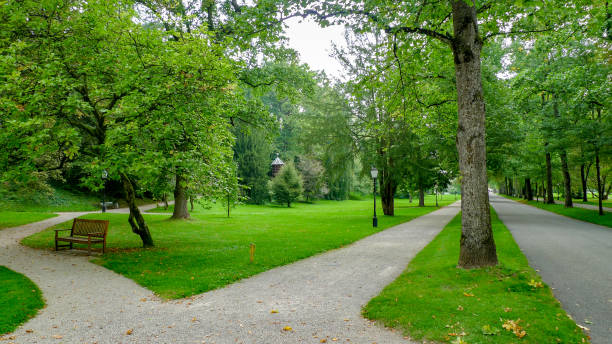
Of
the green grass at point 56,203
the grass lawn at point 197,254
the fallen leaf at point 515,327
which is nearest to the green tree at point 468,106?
the fallen leaf at point 515,327

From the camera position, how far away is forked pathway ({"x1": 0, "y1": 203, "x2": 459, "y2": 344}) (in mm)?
4418

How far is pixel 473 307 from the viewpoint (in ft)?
16.6

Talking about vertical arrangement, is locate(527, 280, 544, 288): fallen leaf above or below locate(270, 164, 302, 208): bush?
below

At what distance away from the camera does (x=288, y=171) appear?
43.8 meters

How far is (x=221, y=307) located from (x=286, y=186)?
123 ft

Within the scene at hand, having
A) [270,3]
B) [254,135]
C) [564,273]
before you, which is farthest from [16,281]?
→ [254,135]

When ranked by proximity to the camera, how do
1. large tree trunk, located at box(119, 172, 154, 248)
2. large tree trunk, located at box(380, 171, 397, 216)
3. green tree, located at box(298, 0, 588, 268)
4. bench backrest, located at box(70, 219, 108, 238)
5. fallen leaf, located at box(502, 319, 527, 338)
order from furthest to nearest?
1. large tree trunk, located at box(380, 171, 397, 216)
2. bench backrest, located at box(70, 219, 108, 238)
3. large tree trunk, located at box(119, 172, 154, 248)
4. green tree, located at box(298, 0, 588, 268)
5. fallen leaf, located at box(502, 319, 527, 338)

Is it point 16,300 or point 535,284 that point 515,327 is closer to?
point 535,284

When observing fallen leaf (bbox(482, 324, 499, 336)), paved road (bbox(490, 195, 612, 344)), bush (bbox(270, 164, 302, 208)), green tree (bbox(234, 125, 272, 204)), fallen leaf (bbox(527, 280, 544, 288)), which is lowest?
paved road (bbox(490, 195, 612, 344))

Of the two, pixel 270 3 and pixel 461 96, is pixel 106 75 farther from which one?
pixel 461 96

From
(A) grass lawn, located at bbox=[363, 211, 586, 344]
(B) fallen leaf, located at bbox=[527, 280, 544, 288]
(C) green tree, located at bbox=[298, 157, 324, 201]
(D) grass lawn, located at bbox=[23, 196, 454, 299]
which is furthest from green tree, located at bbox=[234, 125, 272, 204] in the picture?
(B) fallen leaf, located at bbox=[527, 280, 544, 288]

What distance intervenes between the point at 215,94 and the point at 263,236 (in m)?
6.99

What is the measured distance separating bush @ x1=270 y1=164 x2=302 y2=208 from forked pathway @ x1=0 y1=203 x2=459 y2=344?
111 feet

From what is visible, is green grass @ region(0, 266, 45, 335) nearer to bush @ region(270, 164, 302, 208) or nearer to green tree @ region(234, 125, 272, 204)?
green tree @ region(234, 125, 272, 204)
